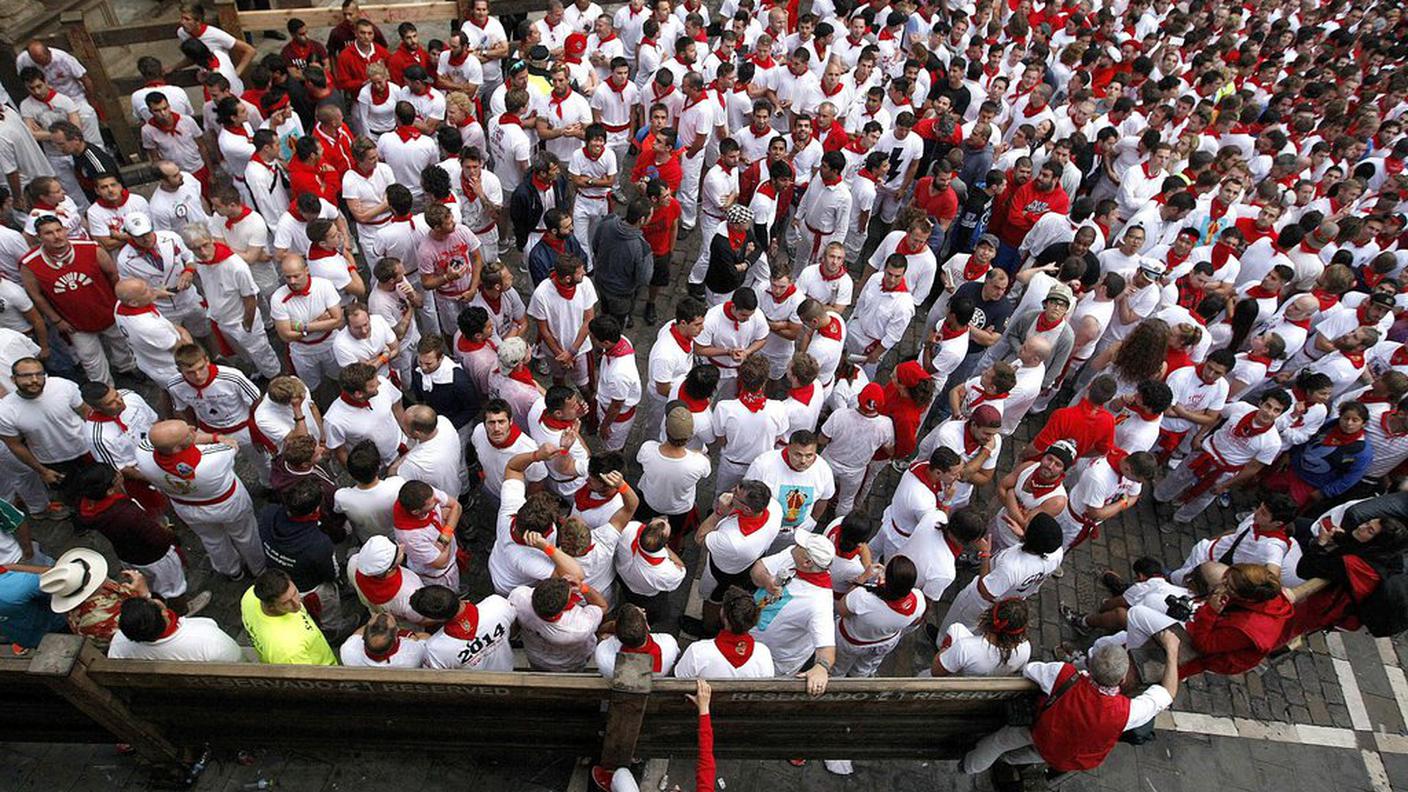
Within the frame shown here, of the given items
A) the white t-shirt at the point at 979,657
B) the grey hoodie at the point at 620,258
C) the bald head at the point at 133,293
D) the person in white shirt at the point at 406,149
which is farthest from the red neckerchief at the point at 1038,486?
the bald head at the point at 133,293

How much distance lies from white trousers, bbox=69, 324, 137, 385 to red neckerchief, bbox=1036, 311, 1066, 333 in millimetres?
9062

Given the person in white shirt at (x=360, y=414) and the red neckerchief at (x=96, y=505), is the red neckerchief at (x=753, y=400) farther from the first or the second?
the red neckerchief at (x=96, y=505)

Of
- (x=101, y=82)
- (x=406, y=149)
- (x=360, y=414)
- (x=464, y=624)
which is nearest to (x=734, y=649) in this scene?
(x=464, y=624)

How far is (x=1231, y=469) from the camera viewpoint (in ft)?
24.6

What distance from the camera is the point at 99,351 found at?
744cm

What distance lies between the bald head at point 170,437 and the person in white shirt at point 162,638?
3.74 feet

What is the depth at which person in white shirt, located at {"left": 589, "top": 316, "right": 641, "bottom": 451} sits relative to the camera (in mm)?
6375

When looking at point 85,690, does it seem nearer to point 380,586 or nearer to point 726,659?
point 380,586

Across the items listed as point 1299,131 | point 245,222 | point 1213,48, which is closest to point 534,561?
point 245,222

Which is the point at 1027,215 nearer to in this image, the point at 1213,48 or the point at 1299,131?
the point at 1299,131

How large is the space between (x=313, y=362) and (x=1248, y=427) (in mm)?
9053

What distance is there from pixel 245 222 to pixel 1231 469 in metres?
10.1

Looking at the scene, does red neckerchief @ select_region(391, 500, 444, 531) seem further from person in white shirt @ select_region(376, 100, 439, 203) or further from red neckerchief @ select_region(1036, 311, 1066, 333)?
red neckerchief @ select_region(1036, 311, 1066, 333)

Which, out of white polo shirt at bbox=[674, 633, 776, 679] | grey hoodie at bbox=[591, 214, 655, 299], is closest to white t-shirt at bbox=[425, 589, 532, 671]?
white polo shirt at bbox=[674, 633, 776, 679]
